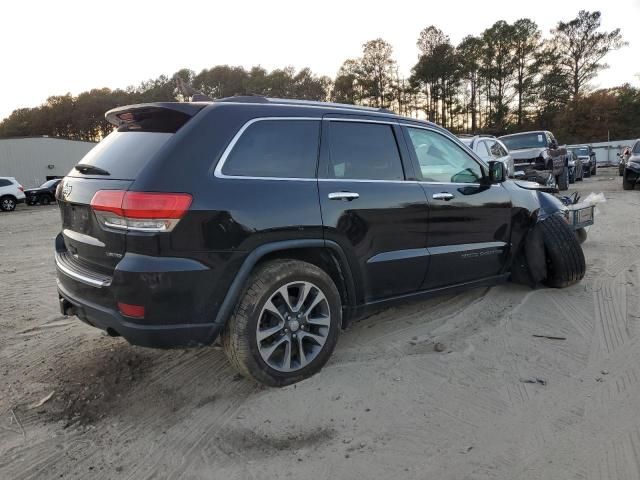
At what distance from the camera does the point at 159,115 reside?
314 centimetres

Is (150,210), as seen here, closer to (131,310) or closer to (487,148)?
(131,310)

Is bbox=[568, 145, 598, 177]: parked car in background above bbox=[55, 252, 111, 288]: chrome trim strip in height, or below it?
above

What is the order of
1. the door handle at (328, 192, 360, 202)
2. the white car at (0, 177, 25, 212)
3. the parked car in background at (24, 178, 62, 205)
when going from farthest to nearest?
the parked car in background at (24, 178, 62, 205) → the white car at (0, 177, 25, 212) → the door handle at (328, 192, 360, 202)

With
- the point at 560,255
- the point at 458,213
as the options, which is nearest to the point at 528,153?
the point at 560,255

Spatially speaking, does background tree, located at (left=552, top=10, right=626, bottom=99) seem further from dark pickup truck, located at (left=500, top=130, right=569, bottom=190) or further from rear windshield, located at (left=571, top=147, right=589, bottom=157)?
dark pickup truck, located at (left=500, top=130, right=569, bottom=190)

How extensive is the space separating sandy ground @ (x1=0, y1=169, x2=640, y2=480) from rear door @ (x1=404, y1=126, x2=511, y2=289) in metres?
0.47

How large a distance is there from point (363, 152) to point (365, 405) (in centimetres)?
182

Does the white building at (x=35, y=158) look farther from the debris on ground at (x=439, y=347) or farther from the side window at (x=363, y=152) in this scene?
the debris on ground at (x=439, y=347)

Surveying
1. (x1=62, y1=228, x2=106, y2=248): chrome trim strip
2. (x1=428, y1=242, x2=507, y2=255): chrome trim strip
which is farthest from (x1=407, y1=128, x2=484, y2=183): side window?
(x1=62, y1=228, x2=106, y2=248): chrome trim strip

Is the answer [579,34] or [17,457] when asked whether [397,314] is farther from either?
[579,34]

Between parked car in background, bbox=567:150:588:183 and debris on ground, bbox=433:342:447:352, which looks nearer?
debris on ground, bbox=433:342:447:352

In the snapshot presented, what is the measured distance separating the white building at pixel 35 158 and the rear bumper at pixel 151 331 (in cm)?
3849

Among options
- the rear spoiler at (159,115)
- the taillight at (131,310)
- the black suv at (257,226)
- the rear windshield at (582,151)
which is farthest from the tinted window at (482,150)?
the rear windshield at (582,151)

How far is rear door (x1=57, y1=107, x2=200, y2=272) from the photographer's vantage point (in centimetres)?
288
